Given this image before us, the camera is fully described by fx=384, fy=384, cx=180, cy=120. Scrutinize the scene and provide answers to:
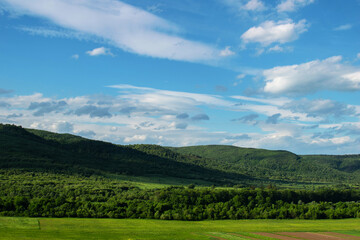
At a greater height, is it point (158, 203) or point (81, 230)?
point (158, 203)

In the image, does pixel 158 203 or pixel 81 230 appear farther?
pixel 158 203

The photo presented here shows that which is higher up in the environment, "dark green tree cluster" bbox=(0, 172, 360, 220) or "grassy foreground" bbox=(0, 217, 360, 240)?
"dark green tree cluster" bbox=(0, 172, 360, 220)

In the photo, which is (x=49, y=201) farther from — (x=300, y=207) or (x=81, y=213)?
(x=300, y=207)

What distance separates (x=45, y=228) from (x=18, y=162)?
464ft

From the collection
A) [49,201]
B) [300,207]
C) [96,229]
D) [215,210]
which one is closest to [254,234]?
[96,229]

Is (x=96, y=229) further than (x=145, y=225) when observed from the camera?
No

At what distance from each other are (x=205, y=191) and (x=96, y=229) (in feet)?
256

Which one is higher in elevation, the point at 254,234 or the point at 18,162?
the point at 18,162

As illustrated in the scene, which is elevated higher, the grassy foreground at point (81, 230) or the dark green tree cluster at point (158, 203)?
the dark green tree cluster at point (158, 203)

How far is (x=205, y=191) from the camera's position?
14625cm

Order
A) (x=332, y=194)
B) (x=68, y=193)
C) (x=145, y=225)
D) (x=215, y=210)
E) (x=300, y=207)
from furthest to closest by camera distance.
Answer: (x=332, y=194)
(x=68, y=193)
(x=300, y=207)
(x=215, y=210)
(x=145, y=225)

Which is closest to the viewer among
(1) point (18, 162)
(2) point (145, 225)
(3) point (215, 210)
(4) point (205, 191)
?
(2) point (145, 225)

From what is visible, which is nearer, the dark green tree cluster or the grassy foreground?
the grassy foreground

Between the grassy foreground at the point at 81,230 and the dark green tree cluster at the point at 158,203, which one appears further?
the dark green tree cluster at the point at 158,203
